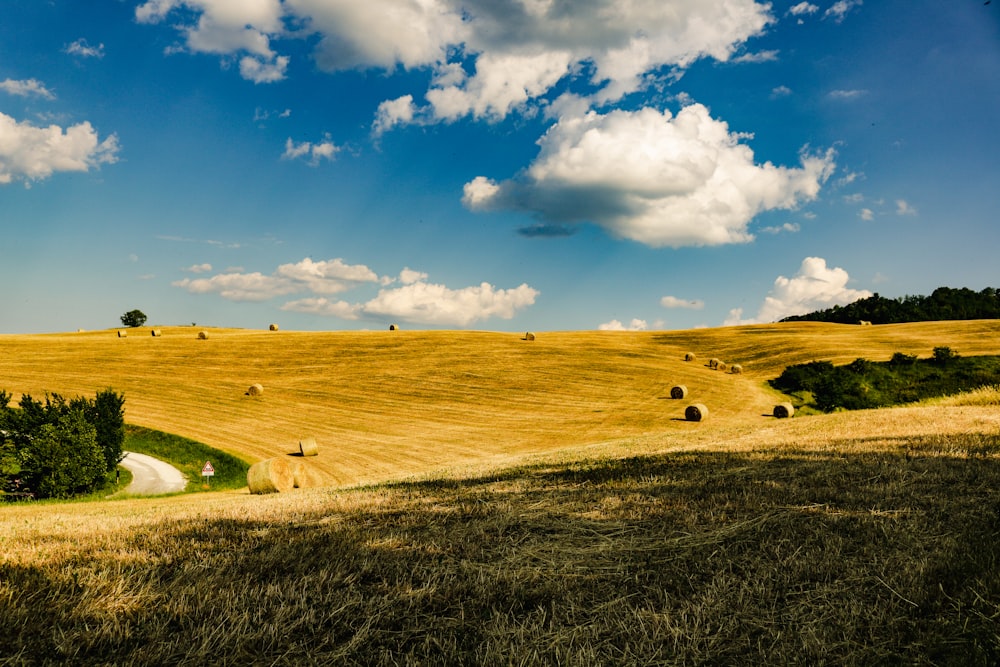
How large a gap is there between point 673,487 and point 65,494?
3643cm

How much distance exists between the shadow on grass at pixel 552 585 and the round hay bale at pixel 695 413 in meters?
31.4

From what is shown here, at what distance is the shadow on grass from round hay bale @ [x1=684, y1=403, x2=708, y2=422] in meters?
31.4

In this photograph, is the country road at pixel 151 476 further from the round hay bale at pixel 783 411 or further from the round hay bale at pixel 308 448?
the round hay bale at pixel 783 411

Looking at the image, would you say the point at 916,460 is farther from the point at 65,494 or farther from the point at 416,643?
the point at 65,494

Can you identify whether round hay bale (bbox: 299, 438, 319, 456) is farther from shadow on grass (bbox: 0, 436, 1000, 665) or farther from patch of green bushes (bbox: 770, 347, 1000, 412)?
patch of green bushes (bbox: 770, 347, 1000, 412)

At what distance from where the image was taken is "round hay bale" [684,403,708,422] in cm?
3781

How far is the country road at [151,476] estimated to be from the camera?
110ft

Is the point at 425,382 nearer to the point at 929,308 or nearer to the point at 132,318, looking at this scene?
the point at 929,308

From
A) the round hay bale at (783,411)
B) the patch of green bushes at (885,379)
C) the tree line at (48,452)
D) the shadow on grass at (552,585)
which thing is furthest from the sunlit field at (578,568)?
the patch of green bushes at (885,379)

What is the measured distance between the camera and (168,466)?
37312 millimetres

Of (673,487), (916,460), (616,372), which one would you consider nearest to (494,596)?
(673,487)

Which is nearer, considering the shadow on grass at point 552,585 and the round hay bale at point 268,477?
the shadow on grass at point 552,585

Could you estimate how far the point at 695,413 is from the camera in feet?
125

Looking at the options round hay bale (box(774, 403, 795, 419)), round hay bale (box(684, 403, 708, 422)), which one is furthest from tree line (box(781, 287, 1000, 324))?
round hay bale (box(684, 403, 708, 422))
